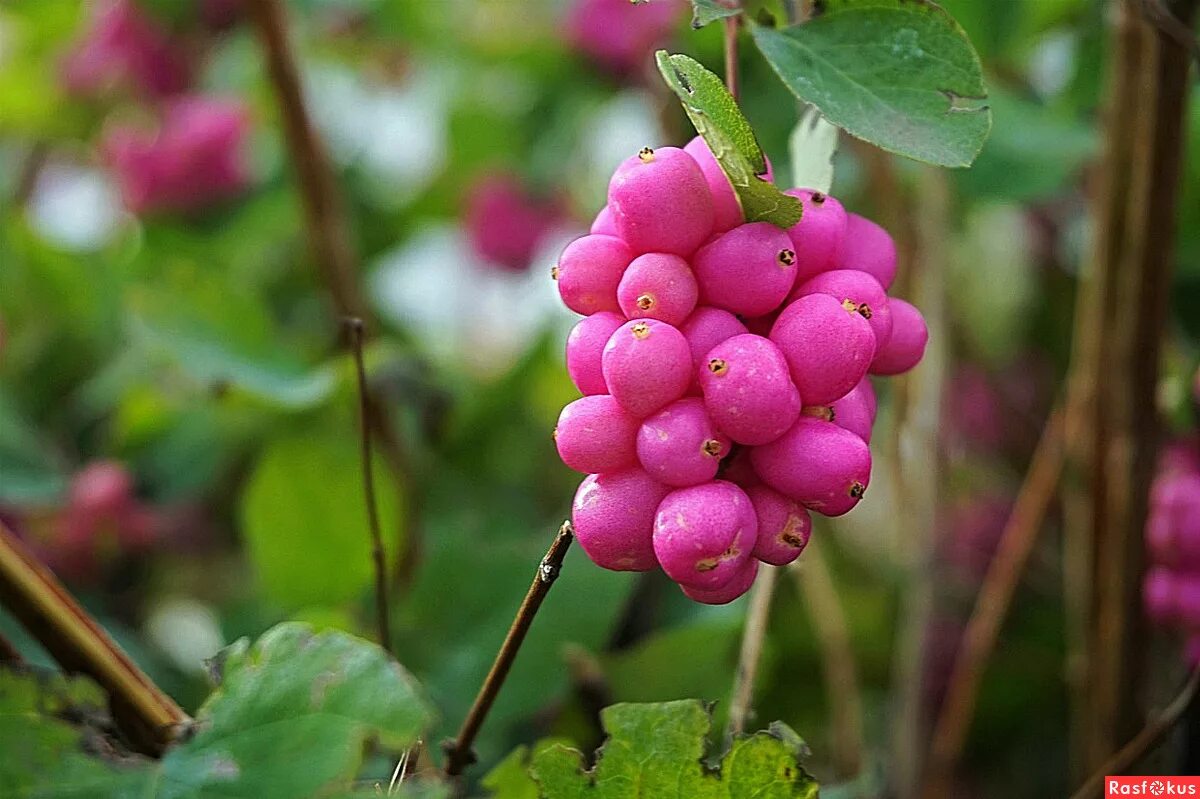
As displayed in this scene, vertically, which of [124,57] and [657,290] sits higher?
[124,57]

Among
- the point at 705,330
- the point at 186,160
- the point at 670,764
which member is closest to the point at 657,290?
the point at 705,330

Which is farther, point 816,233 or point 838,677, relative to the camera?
point 838,677

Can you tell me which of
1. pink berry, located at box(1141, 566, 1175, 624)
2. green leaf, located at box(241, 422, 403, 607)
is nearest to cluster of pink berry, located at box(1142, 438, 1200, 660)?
pink berry, located at box(1141, 566, 1175, 624)

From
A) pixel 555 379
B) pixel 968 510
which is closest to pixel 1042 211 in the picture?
pixel 968 510

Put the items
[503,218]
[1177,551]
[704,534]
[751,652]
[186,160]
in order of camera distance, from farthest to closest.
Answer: [503,218] < [186,160] < [1177,551] < [751,652] < [704,534]

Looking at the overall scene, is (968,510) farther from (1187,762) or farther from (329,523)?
(329,523)

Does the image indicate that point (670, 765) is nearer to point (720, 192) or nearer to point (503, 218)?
point (720, 192)
